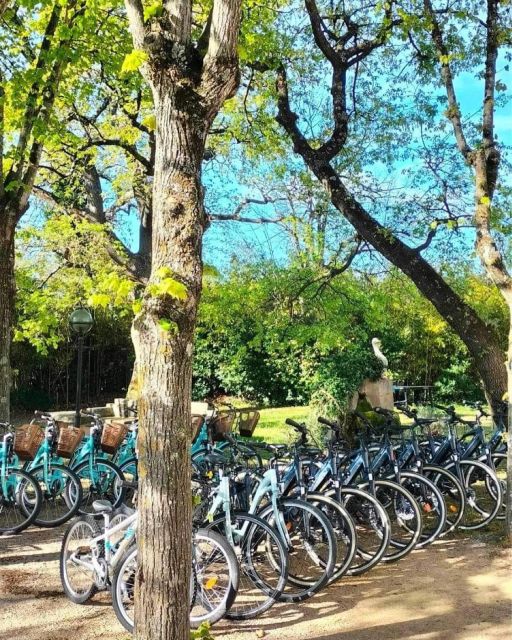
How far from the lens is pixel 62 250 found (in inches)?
530

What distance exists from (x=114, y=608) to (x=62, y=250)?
34.0 feet

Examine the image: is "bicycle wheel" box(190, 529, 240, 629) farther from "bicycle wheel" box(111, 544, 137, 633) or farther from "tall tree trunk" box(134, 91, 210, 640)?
"tall tree trunk" box(134, 91, 210, 640)

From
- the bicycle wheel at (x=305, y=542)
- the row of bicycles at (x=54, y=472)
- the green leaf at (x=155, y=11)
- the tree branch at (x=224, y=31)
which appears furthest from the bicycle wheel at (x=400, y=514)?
the green leaf at (x=155, y=11)

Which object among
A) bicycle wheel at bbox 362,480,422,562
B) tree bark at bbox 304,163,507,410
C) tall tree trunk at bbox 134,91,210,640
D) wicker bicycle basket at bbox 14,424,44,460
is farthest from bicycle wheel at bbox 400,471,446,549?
wicker bicycle basket at bbox 14,424,44,460

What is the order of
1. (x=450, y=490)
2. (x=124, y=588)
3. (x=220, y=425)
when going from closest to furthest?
(x=124, y=588), (x=450, y=490), (x=220, y=425)

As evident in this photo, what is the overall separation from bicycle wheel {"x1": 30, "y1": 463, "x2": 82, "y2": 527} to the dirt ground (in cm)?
94

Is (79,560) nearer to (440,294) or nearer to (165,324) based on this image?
(165,324)

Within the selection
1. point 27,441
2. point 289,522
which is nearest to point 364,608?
point 289,522

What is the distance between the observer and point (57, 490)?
6.45 m

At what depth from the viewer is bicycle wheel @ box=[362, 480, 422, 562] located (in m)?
5.16

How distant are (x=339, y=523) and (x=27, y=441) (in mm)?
3284

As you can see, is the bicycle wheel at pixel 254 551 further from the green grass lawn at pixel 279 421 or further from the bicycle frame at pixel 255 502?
the green grass lawn at pixel 279 421

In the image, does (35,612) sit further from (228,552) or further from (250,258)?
(250,258)

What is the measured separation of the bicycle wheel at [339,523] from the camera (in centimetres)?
465
